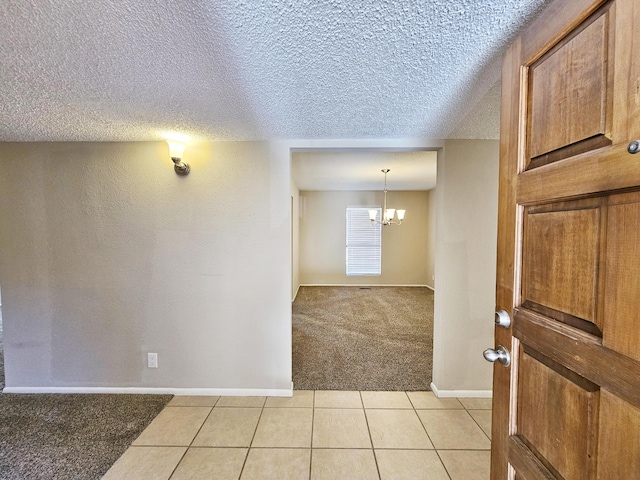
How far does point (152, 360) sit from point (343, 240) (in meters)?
4.73

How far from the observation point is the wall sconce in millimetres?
2086

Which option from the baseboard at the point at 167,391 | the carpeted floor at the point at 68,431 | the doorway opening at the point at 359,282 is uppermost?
the doorway opening at the point at 359,282

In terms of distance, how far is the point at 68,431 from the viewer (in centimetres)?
187

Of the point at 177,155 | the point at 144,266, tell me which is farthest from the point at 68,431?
the point at 177,155

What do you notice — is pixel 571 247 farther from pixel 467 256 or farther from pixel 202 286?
pixel 202 286

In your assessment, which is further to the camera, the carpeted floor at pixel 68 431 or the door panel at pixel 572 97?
the carpeted floor at pixel 68 431

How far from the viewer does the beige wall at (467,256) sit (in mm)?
2219

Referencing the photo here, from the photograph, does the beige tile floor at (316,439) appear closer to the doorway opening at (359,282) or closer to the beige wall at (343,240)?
the doorway opening at (359,282)

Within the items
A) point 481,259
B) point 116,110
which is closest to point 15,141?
point 116,110

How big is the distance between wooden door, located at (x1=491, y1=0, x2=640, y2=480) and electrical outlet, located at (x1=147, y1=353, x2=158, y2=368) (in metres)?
2.43

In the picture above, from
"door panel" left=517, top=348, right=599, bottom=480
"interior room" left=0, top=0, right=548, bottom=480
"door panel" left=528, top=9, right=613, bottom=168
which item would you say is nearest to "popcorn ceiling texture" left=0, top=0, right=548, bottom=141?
"interior room" left=0, top=0, right=548, bottom=480

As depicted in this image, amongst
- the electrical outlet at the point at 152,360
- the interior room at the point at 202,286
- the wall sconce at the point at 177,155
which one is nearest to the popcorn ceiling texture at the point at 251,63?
the interior room at the point at 202,286

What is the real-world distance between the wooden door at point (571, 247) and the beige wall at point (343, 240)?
5447 mm

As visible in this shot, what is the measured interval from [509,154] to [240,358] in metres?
2.30
